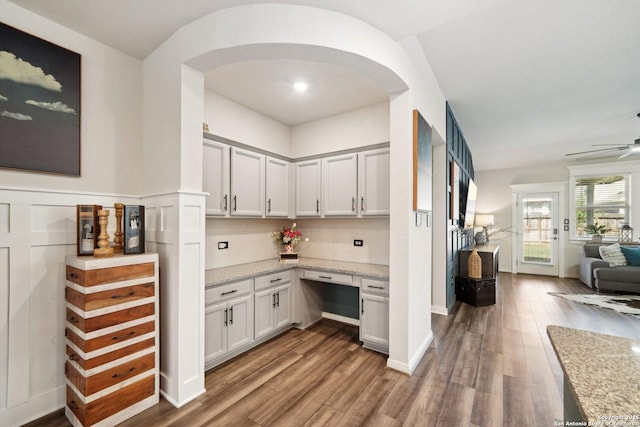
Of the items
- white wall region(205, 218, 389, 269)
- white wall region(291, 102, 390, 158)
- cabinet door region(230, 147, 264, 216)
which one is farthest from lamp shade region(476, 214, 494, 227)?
cabinet door region(230, 147, 264, 216)

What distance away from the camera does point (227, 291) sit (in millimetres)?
2539

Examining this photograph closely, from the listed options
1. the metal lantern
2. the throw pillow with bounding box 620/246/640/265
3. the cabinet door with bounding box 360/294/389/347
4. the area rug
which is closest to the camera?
the cabinet door with bounding box 360/294/389/347

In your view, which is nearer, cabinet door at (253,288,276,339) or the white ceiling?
the white ceiling

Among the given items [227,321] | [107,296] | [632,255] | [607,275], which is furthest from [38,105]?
[632,255]

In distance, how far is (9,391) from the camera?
1745 millimetres

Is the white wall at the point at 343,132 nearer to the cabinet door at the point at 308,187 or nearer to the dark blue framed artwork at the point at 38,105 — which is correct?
the cabinet door at the point at 308,187

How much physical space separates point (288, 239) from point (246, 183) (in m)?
0.95

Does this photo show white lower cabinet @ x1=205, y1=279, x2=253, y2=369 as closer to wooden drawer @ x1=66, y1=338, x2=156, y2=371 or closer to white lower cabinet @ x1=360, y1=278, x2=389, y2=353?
wooden drawer @ x1=66, y1=338, x2=156, y2=371

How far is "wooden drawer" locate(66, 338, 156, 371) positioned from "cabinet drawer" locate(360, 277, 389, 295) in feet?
6.15

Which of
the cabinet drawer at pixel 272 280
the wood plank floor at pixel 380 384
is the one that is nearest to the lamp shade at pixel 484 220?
the wood plank floor at pixel 380 384

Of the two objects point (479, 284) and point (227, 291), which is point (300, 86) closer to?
point (227, 291)

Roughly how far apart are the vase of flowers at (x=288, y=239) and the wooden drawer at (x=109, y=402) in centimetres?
185

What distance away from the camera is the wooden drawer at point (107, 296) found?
1.68m

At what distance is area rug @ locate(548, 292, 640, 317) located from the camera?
4.03 m
